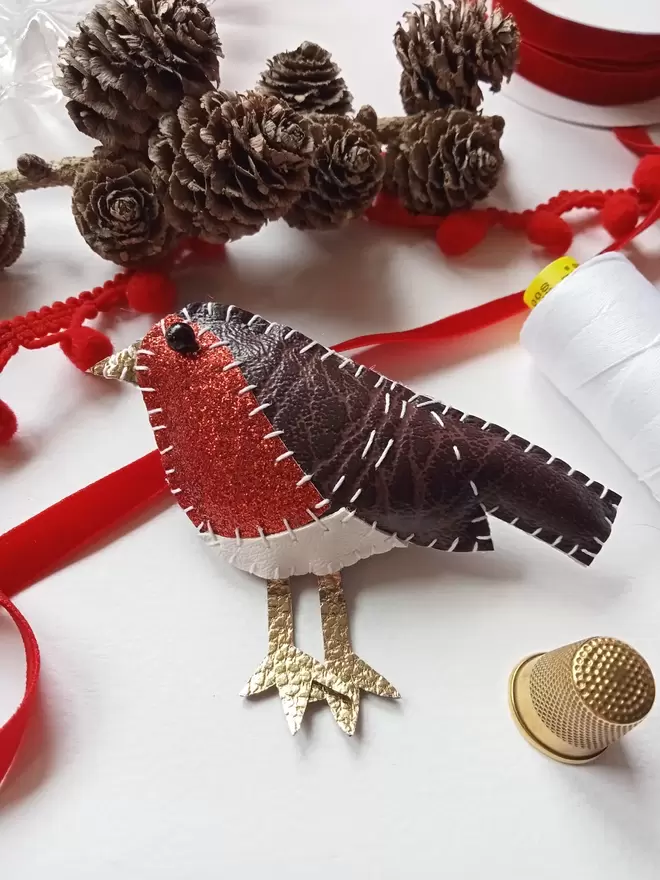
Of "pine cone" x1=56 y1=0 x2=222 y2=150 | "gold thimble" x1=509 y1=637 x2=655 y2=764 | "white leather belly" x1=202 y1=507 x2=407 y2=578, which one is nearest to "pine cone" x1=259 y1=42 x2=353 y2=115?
"pine cone" x1=56 y1=0 x2=222 y2=150

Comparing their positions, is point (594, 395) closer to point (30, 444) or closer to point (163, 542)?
point (163, 542)

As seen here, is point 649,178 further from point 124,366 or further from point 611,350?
point 124,366

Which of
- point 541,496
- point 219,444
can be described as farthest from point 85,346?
point 541,496

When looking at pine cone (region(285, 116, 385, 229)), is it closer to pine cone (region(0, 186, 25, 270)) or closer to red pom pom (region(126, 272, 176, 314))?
red pom pom (region(126, 272, 176, 314))

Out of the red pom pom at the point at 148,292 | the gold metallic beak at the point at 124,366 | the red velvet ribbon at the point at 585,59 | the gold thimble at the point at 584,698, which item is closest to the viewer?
the gold thimble at the point at 584,698

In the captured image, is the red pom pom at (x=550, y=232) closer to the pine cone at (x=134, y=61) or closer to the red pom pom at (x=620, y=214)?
the red pom pom at (x=620, y=214)

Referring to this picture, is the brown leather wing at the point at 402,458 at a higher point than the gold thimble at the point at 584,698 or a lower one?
higher

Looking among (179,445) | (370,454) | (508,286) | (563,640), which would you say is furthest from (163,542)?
(508,286)

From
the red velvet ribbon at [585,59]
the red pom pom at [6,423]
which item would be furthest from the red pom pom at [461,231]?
the red pom pom at [6,423]
